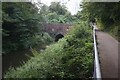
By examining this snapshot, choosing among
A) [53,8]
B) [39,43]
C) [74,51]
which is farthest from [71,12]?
[74,51]

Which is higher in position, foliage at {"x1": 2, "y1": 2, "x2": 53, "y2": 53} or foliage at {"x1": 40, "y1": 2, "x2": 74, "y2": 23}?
foliage at {"x1": 40, "y1": 2, "x2": 74, "y2": 23}

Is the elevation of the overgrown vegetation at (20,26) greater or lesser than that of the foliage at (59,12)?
lesser

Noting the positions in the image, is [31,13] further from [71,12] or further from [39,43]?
[71,12]

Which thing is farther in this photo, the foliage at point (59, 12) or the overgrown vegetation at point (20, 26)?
the foliage at point (59, 12)

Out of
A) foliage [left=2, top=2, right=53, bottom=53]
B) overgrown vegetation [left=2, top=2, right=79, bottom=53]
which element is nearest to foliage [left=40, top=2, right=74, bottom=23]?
overgrown vegetation [left=2, top=2, right=79, bottom=53]

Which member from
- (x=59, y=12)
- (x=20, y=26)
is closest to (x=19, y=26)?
(x=20, y=26)

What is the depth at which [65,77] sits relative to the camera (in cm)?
973

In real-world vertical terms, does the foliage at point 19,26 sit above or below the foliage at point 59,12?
below

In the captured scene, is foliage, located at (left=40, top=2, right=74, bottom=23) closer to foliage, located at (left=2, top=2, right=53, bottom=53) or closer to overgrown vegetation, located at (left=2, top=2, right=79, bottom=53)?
overgrown vegetation, located at (left=2, top=2, right=79, bottom=53)

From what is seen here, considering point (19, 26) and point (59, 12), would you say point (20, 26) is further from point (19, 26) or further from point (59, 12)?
point (59, 12)

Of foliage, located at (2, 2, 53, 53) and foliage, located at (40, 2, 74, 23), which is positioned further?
foliage, located at (40, 2, 74, 23)

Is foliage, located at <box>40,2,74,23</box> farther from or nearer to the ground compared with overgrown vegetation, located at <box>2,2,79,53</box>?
farther from the ground

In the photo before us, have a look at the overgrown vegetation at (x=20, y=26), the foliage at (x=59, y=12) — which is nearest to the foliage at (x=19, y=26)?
the overgrown vegetation at (x=20, y=26)

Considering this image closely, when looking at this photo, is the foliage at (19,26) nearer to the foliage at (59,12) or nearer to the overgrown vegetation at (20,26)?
the overgrown vegetation at (20,26)
